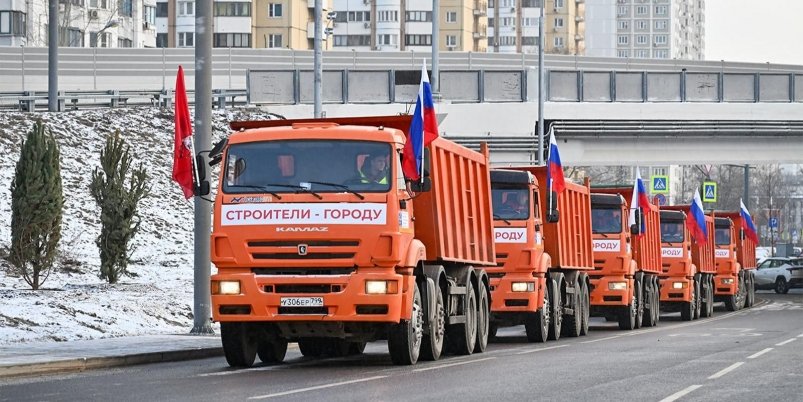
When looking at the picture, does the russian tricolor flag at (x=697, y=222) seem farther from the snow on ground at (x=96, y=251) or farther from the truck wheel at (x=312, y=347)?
the truck wheel at (x=312, y=347)

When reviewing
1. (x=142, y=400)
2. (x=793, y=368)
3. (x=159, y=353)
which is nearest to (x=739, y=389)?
(x=793, y=368)

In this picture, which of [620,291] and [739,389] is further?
[620,291]

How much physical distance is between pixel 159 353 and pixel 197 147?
5094 millimetres

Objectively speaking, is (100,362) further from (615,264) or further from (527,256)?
(615,264)

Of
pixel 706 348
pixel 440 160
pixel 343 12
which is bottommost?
pixel 706 348

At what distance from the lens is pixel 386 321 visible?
19.6 metres

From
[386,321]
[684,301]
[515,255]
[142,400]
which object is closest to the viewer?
[142,400]

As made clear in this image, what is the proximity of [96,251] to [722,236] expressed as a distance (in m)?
20.5

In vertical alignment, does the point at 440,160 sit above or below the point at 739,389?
above

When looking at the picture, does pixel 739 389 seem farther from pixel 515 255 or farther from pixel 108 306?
pixel 108 306

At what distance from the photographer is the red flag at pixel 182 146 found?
24.6 metres

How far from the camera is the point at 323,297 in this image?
63.7 ft

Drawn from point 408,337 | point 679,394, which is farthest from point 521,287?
point 679,394

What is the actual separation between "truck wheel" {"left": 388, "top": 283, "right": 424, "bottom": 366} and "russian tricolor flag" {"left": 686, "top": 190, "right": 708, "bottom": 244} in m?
26.3
